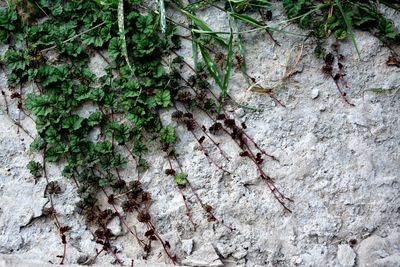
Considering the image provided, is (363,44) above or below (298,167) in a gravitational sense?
A: above

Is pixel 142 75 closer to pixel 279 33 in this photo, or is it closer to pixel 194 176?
pixel 194 176

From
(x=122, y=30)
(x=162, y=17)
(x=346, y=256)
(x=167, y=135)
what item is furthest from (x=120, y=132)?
(x=346, y=256)

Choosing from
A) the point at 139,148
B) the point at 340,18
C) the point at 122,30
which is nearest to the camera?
the point at 139,148

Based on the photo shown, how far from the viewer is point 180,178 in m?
2.82

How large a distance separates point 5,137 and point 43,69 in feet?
1.40

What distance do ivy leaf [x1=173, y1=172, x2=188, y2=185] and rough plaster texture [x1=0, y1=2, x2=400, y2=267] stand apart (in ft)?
0.17

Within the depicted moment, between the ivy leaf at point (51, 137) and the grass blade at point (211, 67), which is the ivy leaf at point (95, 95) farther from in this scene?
the grass blade at point (211, 67)

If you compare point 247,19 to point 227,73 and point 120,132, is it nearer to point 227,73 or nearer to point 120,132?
point 227,73

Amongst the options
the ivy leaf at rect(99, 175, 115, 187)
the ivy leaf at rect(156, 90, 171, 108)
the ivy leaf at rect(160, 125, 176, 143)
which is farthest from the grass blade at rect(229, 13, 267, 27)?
the ivy leaf at rect(99, 175, 115, 187)

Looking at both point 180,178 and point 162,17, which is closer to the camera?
point 180,178

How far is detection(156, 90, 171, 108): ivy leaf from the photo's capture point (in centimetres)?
293

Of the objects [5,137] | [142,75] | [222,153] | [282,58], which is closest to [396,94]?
[282,58]

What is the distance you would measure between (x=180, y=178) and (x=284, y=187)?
543mm

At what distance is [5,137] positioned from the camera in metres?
2.95
